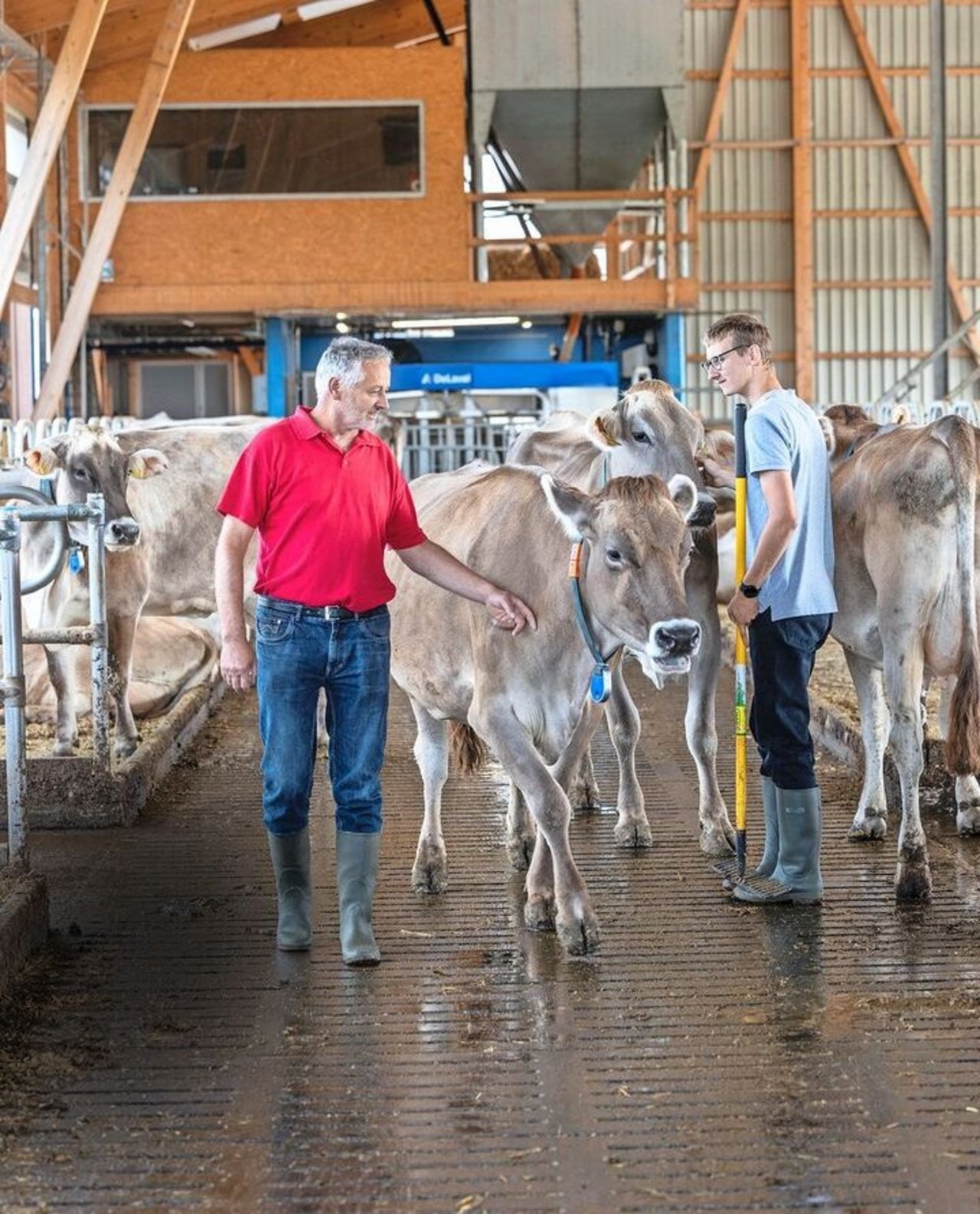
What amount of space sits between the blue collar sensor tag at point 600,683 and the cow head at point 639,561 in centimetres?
11

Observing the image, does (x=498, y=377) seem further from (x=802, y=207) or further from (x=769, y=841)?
(x=769, y=841)

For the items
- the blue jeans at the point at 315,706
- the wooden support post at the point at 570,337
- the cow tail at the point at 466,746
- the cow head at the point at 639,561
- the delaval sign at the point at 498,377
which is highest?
the wooden support post at the point at 570,337

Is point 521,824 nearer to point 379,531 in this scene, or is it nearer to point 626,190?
point 379,531

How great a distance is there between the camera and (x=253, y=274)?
23.7 metres

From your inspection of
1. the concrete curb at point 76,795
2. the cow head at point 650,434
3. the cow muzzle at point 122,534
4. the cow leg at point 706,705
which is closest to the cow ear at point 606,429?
the cow head at point 650,434

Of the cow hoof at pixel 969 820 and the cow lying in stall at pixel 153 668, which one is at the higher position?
the cow lying in stall at pixel 153 668

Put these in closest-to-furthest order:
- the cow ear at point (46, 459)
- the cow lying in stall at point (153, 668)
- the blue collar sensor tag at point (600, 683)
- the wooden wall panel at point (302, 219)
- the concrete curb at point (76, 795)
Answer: the blue collar sensor tag at point (600, 683)
the concrete curb at point (76, 795)
the cow ear at point (46, 459)
the cow lying in stall at point (153, 668)
the wooden wall panel at point (302, 219)

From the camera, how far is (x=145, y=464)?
10.1 metres

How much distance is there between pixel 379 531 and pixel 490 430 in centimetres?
1447

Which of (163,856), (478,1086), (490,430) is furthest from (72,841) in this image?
(490,430)

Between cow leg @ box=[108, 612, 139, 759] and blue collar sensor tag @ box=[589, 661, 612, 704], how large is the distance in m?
4.09

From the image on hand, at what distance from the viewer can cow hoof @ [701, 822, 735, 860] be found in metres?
7.16

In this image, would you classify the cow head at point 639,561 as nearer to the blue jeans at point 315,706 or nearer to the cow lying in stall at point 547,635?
the cow lying in stall at point 547,635

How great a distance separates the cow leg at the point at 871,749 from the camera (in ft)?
24.1
